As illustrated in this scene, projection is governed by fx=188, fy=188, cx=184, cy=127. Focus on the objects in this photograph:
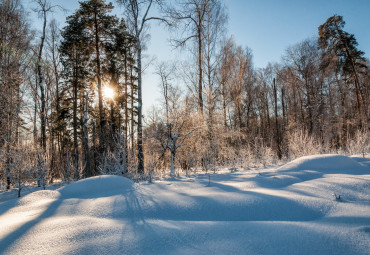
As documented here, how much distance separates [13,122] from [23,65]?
13.2 feet

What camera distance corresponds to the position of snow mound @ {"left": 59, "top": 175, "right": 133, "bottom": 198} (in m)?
3.97

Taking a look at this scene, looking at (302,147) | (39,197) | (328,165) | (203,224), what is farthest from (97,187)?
(302,147)

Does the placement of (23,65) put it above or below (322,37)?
below

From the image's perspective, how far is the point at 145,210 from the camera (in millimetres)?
2555

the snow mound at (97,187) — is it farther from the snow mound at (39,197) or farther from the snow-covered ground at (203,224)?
the snow-covered ground at (203,224)

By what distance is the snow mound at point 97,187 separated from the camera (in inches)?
156

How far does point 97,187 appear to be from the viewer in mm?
4152

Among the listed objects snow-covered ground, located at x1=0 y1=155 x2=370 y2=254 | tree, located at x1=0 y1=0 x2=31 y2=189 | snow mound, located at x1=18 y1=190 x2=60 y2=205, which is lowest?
snow mound, located at x1=18 y1=190 x2=60 y2=205

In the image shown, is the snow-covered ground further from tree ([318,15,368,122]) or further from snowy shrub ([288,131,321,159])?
tree ([318,15,368,122])

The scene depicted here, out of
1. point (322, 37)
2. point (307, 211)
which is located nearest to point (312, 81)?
point (322, 37)

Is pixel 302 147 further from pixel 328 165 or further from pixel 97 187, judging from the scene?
pixel 97 187

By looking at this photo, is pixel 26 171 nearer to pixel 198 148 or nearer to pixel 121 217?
pixel 121 217

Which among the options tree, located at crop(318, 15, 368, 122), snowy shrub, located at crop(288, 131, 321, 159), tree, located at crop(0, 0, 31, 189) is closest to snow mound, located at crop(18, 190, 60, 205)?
tree, located at crop(0, 0, 31, 189)

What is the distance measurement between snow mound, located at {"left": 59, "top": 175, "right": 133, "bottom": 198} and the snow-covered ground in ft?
2.10
